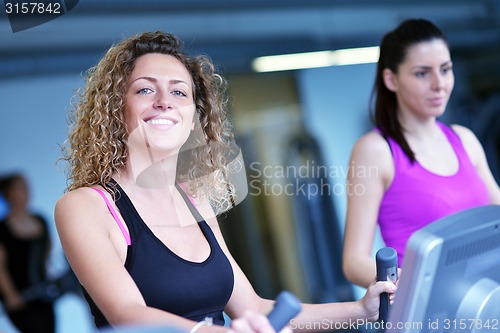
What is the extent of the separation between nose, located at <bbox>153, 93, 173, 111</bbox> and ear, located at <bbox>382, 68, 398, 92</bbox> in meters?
1.03

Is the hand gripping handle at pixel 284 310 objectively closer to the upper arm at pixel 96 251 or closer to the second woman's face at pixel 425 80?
the upper arm at pixel 96 251

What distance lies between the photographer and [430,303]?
3.51 feet

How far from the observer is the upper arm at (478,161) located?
2.55 m

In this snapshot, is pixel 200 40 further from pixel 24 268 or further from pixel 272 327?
pixel 272 327

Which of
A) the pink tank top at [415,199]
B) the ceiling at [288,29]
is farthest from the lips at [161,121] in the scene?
the ceiling at [288,29]

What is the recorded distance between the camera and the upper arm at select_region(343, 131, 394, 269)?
2301mm

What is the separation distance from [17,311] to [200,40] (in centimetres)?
246

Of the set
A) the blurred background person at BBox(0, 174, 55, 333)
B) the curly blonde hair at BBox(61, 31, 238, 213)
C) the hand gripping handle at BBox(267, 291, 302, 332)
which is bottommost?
the blurred background person at BBox(0, 174, 55, 333)

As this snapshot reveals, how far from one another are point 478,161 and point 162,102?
1337 millimetres

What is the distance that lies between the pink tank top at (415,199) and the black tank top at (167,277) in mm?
859

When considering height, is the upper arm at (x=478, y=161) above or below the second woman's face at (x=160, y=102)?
below

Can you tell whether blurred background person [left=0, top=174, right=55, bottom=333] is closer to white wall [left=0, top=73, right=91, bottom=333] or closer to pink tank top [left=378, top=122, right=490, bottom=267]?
white wall [left=0, top=73, right=91, bottom=333]

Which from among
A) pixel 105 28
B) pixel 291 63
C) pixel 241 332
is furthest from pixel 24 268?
pixel 241 332

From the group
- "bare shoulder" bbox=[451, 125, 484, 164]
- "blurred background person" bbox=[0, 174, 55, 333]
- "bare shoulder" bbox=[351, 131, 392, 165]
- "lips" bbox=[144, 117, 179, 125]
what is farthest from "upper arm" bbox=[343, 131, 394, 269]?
"blurred background person" bbox=[0, 174, 55, 333]
